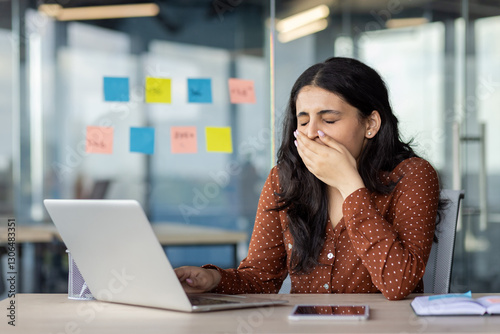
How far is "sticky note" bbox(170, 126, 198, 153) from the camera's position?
11.9 feet

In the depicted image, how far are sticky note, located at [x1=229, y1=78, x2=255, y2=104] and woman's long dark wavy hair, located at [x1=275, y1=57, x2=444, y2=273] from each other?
6.19 ft

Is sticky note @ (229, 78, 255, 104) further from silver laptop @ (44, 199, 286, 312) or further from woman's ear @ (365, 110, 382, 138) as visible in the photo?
silver laptop @ (44, 199, 286, 312)

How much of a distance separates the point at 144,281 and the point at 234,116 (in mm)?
2505

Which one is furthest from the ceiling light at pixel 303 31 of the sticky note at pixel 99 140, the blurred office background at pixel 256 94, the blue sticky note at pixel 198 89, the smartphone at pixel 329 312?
the smartphone at pixel 329 312

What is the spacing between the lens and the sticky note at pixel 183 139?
364 cm

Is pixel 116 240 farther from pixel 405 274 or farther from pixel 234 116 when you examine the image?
pixel 234 116

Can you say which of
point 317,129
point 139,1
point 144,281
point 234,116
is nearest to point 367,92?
point 317,129

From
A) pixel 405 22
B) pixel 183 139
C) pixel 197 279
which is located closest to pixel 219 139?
pixel 183 139

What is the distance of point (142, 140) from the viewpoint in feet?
12.0

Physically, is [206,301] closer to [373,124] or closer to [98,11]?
[373,124]

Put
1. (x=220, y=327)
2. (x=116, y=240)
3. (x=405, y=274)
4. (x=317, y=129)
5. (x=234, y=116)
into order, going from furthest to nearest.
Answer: (x=234, y=116) < (x=317, y=129) < (x=405, y=274) < (x=116, y=240) < (x=220, y=327)

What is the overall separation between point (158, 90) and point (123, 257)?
2561 mm

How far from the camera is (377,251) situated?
1391 mm

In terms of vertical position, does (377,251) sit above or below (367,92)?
below
